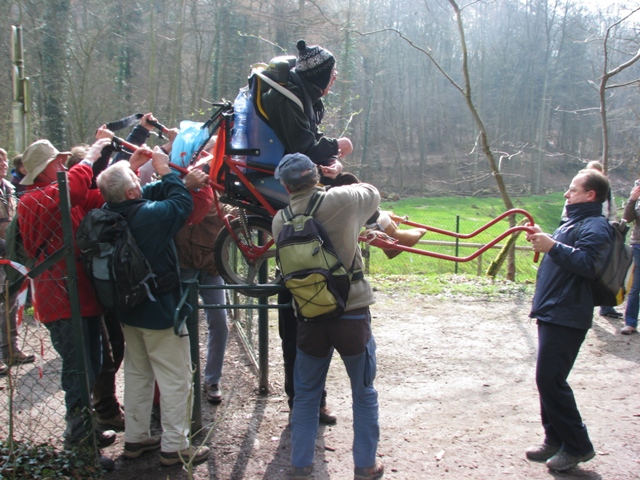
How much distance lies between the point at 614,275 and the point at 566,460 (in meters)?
1.20

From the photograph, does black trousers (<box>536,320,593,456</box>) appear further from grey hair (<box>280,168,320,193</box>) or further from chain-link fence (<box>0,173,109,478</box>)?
chain-link fence (<box>0,173,109,478</box>)

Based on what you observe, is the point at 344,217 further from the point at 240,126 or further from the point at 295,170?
the point at 240,126

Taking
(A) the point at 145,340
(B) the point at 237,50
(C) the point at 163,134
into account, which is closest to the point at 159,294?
(A) the point at 145,340

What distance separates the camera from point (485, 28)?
4241 centimetres

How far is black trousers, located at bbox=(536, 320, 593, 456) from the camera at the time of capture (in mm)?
3246

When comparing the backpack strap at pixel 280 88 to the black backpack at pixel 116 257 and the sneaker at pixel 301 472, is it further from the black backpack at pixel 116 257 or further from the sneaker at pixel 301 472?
the sneaker at pixel 301 472

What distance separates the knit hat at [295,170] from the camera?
291cm

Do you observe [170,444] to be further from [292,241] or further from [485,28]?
[485,28]

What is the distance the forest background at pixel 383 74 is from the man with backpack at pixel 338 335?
8192mm

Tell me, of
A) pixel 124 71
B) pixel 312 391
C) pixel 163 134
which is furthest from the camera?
pixel 124 71

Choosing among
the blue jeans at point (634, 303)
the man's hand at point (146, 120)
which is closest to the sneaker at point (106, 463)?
the man's hand at point (146, 120)

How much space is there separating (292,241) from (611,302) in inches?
80.1

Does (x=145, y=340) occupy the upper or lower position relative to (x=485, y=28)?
lower

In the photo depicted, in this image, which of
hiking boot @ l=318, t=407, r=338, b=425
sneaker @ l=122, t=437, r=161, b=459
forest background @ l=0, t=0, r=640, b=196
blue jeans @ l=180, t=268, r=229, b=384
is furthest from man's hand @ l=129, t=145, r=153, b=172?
forest background @ l=0, t=0, r=640, b=196
